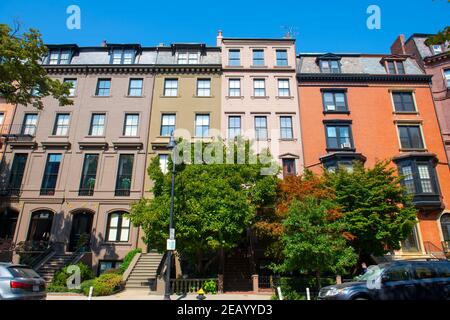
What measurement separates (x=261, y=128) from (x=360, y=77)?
10.2m

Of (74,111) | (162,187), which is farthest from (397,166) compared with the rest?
(74,111)

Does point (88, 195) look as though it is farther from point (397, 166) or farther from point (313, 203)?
point (397, 166)

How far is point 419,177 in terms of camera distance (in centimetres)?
2177

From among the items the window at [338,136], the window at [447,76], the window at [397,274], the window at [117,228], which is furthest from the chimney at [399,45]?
the window at [117,228]

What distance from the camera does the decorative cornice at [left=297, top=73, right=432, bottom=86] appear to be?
82.7 ft

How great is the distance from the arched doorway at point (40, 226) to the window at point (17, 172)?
2.71 m

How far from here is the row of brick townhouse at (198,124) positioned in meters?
21.3

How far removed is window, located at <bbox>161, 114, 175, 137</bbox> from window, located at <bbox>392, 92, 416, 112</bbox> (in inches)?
765

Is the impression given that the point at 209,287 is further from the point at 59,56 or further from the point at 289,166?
the point at 59,56

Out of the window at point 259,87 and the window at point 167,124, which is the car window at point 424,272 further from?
the window at point 167,124

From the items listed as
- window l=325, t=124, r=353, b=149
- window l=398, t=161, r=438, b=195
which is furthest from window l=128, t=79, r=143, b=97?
window l=398, t=161, r=438, b=195

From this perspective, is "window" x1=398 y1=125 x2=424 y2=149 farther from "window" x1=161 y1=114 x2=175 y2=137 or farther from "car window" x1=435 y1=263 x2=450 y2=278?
"window" x1=161 y1=114 x2=175 y2=137

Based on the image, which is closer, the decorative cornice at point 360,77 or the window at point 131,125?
the window at point 131,125

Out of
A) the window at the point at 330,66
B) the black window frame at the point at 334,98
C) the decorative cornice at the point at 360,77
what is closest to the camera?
the black window frame at the point at 334,98
